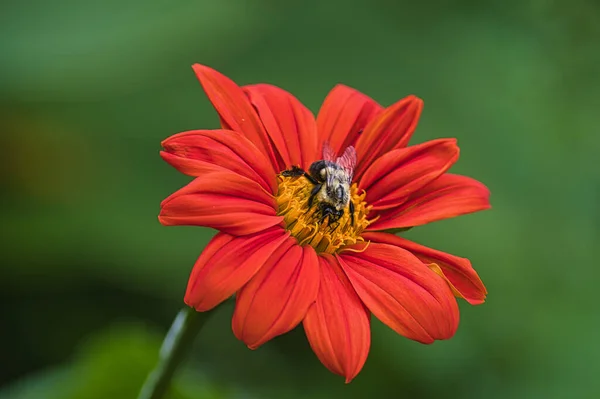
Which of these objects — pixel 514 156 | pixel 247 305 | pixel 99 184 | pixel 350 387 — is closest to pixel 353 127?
pixel 247 305

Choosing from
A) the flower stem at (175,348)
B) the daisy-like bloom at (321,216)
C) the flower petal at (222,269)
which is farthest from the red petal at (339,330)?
the flower stem at (175,348)

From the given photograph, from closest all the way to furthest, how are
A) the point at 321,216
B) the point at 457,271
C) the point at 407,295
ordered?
the point at 407,295
the point at 457,271
the point at 321,216

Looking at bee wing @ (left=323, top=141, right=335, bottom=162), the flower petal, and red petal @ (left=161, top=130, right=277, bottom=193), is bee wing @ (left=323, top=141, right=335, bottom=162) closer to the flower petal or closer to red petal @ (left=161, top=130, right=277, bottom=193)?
red petal @ (left=161, top=130, right=277, bottom=193)

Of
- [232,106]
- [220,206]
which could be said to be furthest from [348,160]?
[220,206]

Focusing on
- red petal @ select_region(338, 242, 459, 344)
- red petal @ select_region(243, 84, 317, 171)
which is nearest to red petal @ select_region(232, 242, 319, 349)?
red petal @ select_region(338, 242, 459, 344)

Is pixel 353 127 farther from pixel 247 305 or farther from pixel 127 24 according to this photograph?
pixel 127 24

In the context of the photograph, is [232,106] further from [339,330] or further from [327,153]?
[339,330]
